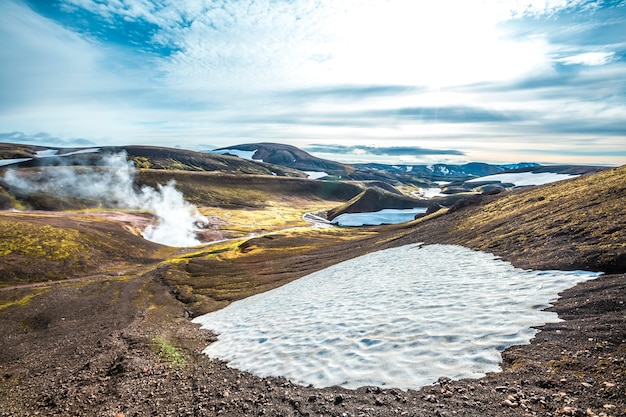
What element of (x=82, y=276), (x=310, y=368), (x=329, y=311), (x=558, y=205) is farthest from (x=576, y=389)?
(x=82, y=276)

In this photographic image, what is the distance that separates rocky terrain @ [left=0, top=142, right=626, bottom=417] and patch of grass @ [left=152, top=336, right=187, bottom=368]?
0.56 feet

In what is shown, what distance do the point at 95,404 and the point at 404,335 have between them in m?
17.6

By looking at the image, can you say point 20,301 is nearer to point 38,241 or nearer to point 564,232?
point 38,241

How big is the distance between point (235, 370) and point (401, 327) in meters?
9.48

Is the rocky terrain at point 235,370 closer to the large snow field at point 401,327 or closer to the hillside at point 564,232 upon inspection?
the hillside at point 564,232

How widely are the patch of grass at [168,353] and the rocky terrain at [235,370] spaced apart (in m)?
0.17

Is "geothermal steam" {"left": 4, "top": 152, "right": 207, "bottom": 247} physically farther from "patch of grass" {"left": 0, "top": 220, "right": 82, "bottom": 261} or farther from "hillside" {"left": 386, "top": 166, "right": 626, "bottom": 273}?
"hillside" {"left": 386, "top": 166, "right": 626, "bottom": 273}

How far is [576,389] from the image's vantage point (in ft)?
32.9

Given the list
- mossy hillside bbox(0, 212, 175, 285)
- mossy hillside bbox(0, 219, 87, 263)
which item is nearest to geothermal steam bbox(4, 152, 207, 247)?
mossy hillside bbox(0, 212, 175, 285)

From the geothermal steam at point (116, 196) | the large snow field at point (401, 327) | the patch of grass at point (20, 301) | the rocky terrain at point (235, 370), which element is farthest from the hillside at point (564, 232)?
the geothermal steam at point (116, 196)

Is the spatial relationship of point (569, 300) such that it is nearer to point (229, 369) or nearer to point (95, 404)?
point (229, 369)

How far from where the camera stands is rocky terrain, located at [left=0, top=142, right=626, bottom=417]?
35.5 ft

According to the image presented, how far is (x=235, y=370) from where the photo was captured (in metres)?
17.8

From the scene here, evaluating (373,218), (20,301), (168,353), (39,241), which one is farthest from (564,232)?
(373,218)
